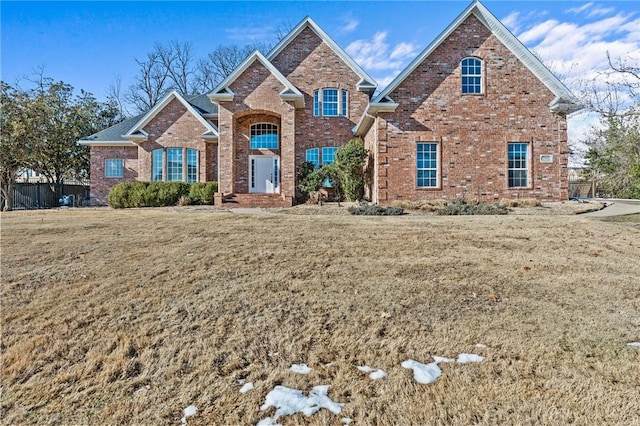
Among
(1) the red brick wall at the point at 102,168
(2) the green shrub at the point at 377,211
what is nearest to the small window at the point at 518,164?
(2) the green shrub at the point at 377,211

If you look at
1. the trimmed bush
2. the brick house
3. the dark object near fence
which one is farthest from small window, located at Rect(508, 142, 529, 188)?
the dark object near fence

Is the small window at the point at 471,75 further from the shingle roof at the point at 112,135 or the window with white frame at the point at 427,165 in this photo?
the shingle roof at the point at 112,135

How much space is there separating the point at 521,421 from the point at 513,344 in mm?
1140

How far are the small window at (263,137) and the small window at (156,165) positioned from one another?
5.32 meters

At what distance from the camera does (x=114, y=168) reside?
72.2 feet

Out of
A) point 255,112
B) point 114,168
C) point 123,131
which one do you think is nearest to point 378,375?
point 255,112

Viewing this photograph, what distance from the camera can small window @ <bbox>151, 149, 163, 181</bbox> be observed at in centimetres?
2055

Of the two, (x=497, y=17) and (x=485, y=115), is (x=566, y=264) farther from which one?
(x=497, y=17)

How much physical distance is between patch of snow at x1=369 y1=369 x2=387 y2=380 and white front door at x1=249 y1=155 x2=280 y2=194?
1746 cm

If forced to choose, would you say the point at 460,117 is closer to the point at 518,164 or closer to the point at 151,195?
the point at 518,164

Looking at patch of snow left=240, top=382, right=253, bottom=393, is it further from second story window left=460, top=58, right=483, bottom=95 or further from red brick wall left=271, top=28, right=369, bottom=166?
red brick wall left=271, top=28, right=369, bottom=166

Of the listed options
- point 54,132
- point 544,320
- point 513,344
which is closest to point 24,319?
point 513,344

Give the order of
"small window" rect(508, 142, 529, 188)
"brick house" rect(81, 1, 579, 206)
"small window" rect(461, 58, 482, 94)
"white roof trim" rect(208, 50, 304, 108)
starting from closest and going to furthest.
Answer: "brick house" rect(81, 1, 579, 206), "small window" rect(461, 58, 482, 94), "small window" rect(508, 142, 529, 188), "white roof trim" rect(208, 50, 304, 108)

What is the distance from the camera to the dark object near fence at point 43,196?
71.5ft
